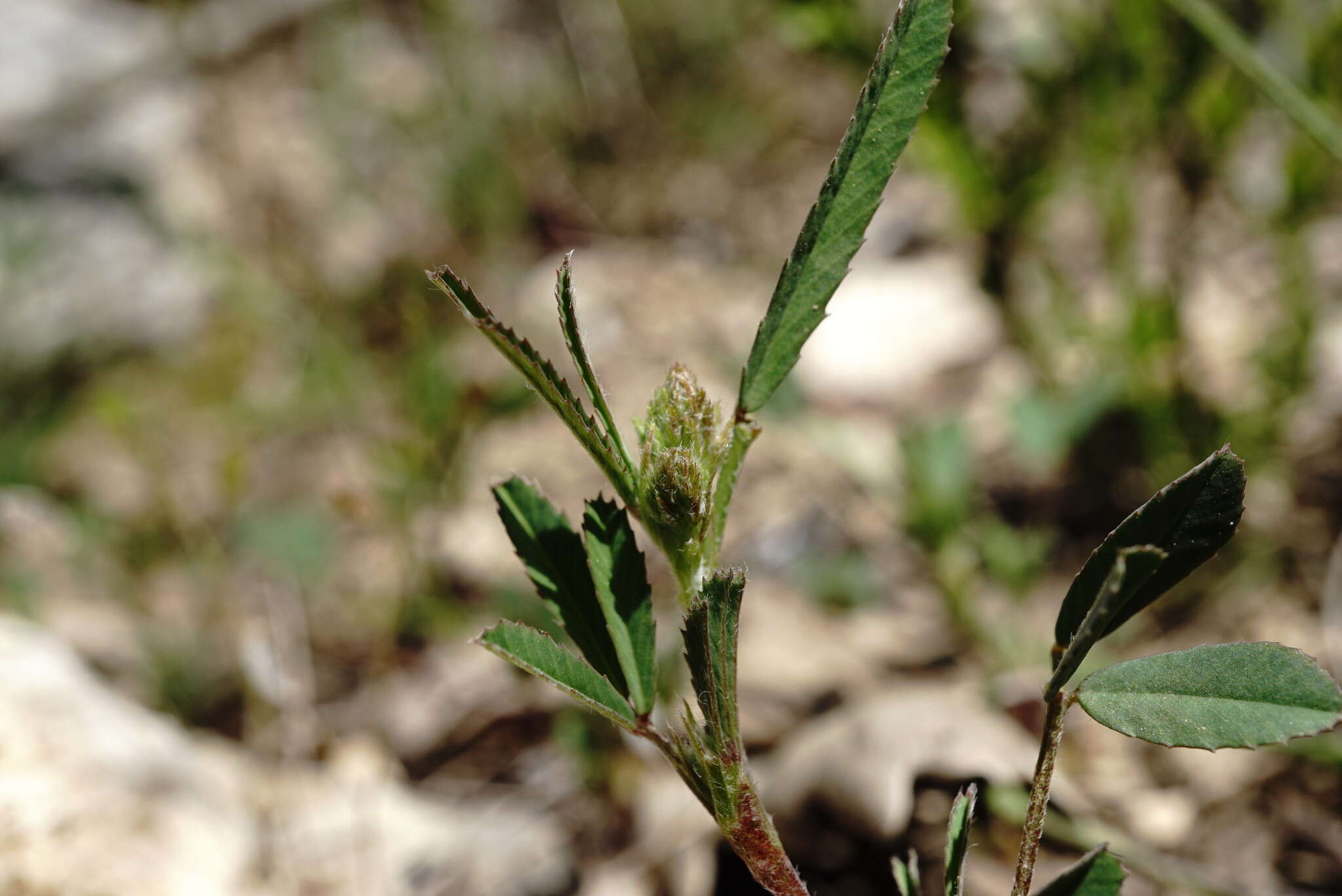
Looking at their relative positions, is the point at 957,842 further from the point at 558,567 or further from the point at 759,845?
the point at 558,567

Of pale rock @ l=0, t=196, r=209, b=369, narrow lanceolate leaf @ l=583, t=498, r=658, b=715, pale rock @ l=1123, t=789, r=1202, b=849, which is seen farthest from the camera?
pale rock @ l=0, t=196, r=209, b=369

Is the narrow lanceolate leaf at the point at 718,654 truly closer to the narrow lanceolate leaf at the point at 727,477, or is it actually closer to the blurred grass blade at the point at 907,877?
the narrow lanceolate leaf at the point at 727,477

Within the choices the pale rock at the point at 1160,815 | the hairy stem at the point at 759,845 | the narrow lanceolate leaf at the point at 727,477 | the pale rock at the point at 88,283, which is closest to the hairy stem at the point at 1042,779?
the hairy stem at the point at 759,845

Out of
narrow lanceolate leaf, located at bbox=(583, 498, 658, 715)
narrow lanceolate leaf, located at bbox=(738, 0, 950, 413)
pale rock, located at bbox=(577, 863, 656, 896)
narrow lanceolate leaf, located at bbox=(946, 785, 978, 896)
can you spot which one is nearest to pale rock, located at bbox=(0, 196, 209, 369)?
pale rock, located at bbox=(577, 863, 656, 896)

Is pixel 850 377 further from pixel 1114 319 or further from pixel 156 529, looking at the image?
pixel 156 529

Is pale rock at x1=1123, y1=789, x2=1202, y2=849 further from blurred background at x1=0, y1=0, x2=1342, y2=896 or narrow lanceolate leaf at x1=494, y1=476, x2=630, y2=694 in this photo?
narrow lanceolate leaf at x1=494, y1=476, x2=630, y2=694

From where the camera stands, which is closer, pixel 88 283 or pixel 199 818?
pixel 199 818

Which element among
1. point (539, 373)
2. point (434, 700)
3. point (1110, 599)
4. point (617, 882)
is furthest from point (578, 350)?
point (434, 700)
